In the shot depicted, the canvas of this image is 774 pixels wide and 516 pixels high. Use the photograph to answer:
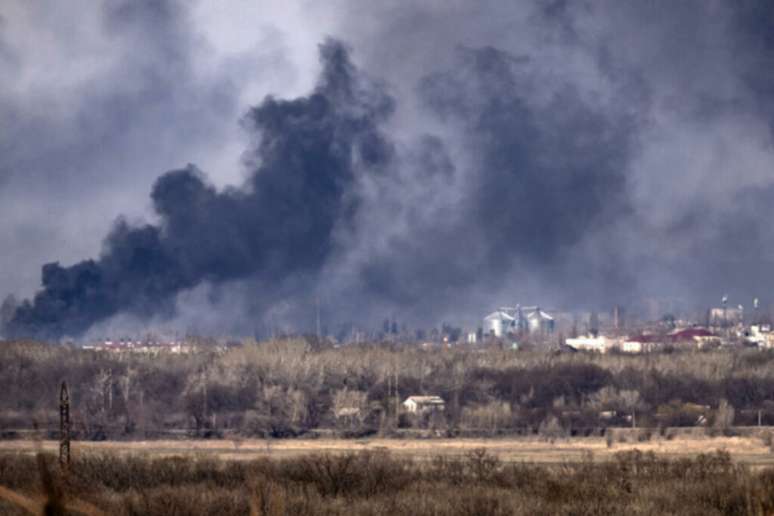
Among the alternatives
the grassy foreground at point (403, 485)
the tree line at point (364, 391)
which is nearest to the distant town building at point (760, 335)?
the tree line at point (364, 391)

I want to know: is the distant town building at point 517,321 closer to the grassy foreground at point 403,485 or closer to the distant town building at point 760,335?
the distant town building at point 760,335

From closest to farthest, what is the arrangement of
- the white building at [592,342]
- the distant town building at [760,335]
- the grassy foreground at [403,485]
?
the grassy foreground at [403,485] → the distant town building at [760,335] → the white building at [592,342]

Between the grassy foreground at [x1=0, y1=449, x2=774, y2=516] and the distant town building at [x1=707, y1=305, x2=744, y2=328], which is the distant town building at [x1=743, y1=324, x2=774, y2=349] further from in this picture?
the grassy foreground at [x1=0, y1=449, x2=774, y2=516]

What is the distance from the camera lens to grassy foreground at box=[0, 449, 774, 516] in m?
21.6

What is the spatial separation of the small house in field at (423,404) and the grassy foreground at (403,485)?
67.7 ft

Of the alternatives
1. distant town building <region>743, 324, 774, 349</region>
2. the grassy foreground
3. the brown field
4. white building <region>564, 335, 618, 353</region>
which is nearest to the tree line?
the brown field

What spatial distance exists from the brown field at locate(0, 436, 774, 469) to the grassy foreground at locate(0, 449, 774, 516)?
22.7 feet

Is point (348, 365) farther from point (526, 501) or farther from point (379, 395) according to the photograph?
point (526, 501)

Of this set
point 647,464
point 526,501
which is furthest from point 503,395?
point 526,501

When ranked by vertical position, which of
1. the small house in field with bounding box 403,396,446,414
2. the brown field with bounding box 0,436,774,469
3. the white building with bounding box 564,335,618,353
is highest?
the white building with bounding box 564,335,618,353

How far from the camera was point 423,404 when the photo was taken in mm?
53906

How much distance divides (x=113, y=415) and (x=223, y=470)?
24.4 m

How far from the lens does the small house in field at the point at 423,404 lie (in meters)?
53.0

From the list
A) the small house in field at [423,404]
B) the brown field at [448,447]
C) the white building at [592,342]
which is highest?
the white building at [592,342]
